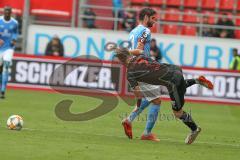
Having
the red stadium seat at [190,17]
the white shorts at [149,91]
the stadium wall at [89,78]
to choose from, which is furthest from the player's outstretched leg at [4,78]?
the red stadium seat at [190,17]

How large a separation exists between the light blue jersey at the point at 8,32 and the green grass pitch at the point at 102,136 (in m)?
1.38

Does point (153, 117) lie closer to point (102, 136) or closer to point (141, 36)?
point (102, 136)

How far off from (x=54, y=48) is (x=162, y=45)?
3.84 m

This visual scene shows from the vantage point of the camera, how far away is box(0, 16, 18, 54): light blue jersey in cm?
2091

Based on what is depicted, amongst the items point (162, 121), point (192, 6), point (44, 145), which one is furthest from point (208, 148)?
point (192, 6)

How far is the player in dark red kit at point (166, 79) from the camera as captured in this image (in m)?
12.9

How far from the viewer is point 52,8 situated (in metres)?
28.2

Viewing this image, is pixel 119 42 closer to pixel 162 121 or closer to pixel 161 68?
pixel 162 121

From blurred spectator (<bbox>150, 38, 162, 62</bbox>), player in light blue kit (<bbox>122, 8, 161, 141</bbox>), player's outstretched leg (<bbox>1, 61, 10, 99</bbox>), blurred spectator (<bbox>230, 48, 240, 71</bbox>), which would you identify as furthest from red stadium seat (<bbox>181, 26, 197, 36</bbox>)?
player in light blue kit (<bbox>122, 8, 161, 141</bbox>)

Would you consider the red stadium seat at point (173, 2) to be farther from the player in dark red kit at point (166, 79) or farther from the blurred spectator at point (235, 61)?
the player in dark red kit at point (166, 79)

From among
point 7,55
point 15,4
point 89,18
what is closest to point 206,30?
point 89,18

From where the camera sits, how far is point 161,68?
43.2 ft

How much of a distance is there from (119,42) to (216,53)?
3.40 m

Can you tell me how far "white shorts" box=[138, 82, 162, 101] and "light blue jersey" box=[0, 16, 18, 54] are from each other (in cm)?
831
